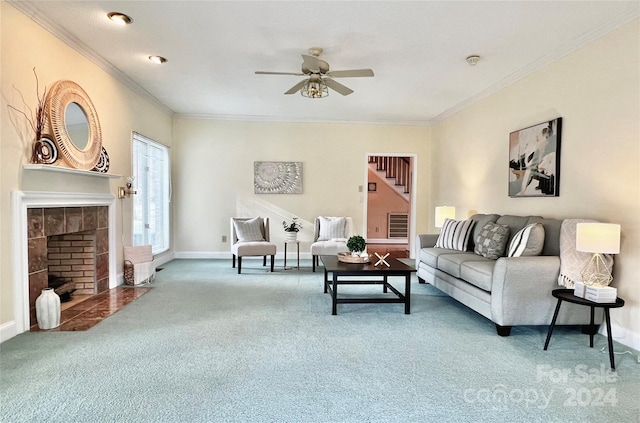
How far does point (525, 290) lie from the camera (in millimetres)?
2895

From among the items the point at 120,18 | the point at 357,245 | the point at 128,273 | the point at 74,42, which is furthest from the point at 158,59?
the point at 357,245

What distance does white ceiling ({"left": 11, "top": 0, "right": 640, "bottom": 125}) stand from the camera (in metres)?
2.80

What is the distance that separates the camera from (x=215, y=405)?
191 centimetres

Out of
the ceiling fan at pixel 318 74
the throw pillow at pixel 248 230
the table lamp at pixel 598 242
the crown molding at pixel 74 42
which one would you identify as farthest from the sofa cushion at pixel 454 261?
the crown molding at pixel 74 42

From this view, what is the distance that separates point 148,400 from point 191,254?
4.84 metres

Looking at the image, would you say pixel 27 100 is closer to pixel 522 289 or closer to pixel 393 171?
pixel 522 289

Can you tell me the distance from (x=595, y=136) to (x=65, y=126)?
476 cm

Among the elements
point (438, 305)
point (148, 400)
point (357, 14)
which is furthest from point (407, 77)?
point (148, 400)

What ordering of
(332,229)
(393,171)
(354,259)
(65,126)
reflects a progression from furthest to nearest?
(393,171) < (332,229) < (354,259) < (65,126)

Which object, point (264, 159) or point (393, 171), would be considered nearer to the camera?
point (264, 159)

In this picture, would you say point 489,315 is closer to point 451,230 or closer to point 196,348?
point 451,230

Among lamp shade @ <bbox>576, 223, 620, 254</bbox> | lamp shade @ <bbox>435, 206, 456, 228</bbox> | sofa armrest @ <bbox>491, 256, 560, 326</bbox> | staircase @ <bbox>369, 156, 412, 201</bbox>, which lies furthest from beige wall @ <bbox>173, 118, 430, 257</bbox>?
lamp shade @ <bbox>576, 223, 620, 254</bbox>

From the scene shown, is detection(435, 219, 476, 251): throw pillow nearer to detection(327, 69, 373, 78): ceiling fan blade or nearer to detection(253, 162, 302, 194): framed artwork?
detection(327, 69, 373, 78): ceiling fan blade

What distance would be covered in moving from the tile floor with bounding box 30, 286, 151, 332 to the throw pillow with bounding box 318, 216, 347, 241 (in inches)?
109
